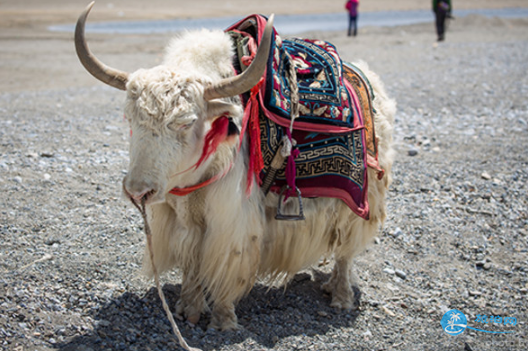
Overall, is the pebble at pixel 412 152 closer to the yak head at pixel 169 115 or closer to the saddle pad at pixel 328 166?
the saddle pad at pixel 328 166

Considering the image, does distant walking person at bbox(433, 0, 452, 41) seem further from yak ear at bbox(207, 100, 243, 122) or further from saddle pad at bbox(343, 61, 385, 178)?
yak ear at bbox(207, 100, 243, 122)

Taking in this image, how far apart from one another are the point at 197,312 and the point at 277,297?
588 mm

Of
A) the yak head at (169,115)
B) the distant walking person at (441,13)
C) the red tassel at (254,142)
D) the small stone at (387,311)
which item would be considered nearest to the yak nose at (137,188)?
the yak head at (169,115)

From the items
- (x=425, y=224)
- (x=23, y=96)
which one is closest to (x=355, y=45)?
(x=23, y=96)

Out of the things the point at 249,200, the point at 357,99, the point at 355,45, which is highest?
the point at 357,99

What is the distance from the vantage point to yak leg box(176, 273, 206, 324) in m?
2.95

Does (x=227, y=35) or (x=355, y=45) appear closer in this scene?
(x=227, y=35)

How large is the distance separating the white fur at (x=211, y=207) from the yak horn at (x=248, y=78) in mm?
59

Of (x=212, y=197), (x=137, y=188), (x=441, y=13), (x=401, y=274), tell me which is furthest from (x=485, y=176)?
(x=441, y=13)

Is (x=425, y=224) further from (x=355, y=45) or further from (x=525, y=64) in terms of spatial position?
(x=355, y=45)

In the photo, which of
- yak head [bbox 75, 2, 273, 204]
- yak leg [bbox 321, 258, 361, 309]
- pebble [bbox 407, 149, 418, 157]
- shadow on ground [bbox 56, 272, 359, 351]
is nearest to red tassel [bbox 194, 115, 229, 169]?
yak head [bbox 75, 2, 273, 204]

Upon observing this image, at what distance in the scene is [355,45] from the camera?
13766 millimetres

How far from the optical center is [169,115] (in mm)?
2309

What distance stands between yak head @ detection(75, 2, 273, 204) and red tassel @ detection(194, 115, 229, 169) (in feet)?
0.03
